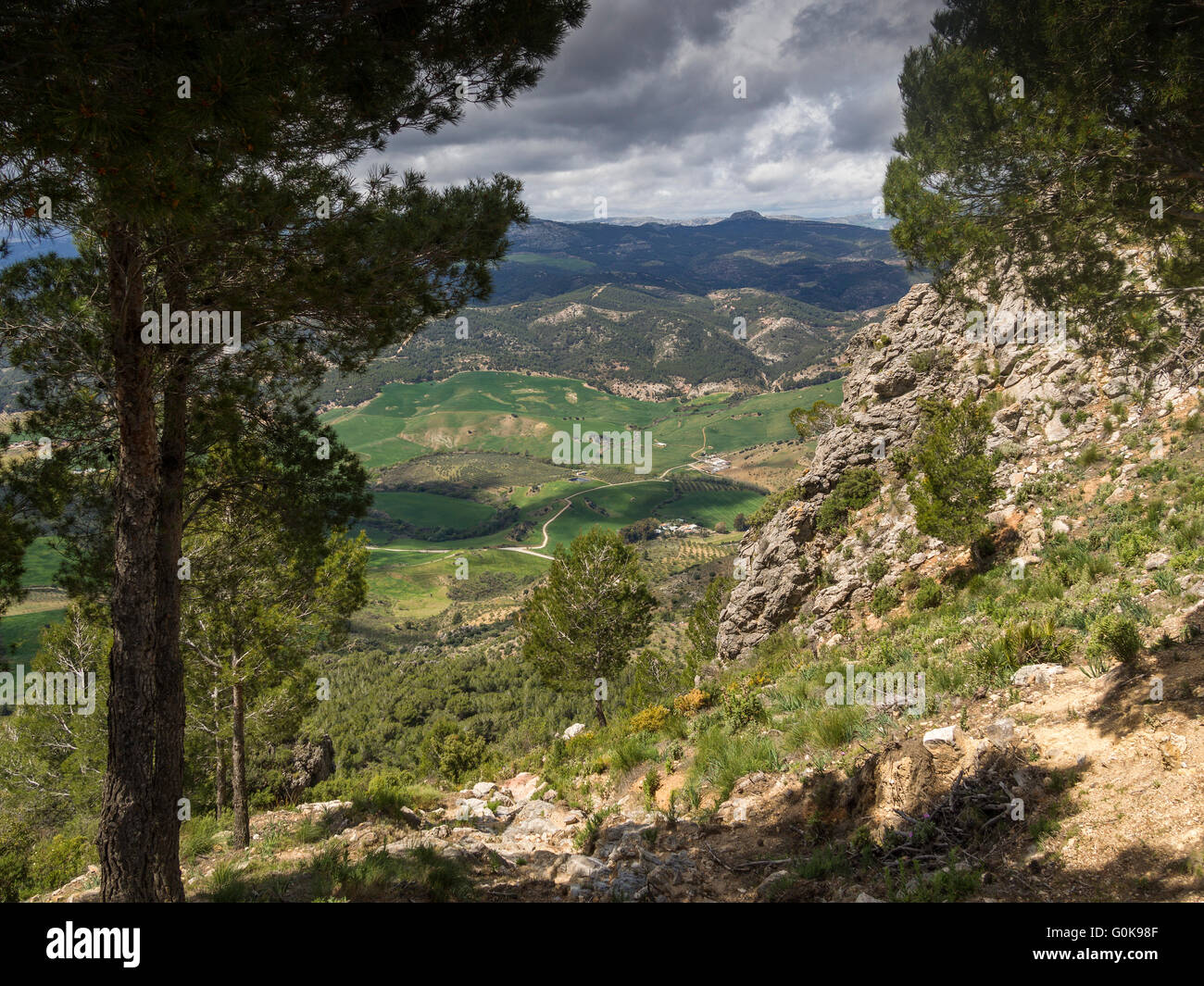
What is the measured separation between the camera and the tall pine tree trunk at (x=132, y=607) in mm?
5566

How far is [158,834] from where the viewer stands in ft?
18.6

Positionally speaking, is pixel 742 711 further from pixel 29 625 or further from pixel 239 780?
pixel 29 625

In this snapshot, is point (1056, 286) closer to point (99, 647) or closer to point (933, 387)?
point (933, 387)

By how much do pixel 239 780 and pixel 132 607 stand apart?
24.1ft

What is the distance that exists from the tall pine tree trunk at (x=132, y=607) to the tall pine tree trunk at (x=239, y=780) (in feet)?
18.4

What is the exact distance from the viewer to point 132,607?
18.9 feet

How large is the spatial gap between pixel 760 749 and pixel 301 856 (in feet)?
22.8

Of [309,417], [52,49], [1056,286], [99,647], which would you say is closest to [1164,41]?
[1056,286]

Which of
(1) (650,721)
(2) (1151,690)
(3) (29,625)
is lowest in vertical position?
(3) (29,625)

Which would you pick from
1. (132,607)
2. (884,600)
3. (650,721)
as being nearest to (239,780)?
(132,607)

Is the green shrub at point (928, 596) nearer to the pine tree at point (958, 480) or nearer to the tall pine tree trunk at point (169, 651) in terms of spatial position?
the pine tree at point (958, 480)

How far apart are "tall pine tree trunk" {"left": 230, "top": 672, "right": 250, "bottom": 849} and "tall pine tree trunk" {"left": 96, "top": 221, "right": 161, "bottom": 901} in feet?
18.4

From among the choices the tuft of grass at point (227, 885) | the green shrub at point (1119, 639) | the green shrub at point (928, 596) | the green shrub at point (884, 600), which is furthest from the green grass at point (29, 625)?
the green shrub at point (1119, 639)

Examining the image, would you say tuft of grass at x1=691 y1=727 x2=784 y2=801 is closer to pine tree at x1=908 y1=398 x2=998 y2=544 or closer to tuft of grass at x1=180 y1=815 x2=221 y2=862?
tuft of grass at x1=180 y1=815 x2=221 y2=862
